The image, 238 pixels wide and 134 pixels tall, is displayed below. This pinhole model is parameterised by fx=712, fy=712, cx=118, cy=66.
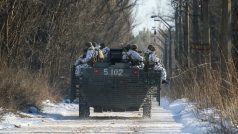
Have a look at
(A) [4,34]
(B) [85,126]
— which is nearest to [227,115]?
(B) [85,126]

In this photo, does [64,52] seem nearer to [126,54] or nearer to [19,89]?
[19,89]

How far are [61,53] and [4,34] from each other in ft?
34.3

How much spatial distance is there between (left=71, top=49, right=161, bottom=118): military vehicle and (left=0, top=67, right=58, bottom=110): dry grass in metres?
2.00

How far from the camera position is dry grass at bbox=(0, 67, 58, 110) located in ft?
66.6

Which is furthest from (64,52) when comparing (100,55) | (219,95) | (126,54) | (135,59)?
(219,95)

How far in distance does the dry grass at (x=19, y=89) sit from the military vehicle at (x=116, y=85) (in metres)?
2.00

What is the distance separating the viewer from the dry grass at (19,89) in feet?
66.6

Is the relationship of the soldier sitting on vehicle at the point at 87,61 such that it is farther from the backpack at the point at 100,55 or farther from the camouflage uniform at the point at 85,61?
the backpack at the point at 100,55

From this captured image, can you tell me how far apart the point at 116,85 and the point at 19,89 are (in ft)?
10.4

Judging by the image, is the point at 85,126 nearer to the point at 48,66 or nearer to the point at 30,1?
the point at 30,1

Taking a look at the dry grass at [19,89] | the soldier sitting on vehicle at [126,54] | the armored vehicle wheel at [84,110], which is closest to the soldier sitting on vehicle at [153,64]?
the soldier sitting on vehicle at [126,54]

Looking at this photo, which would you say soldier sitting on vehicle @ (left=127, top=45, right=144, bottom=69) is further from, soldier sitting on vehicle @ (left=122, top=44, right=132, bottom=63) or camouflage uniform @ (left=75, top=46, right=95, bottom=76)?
camouflage uniform @ (left=75, top=46, right=95, bottom=76)

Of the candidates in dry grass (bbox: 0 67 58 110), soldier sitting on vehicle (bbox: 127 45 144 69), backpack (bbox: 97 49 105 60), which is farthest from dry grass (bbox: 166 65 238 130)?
dry grass (bbox: 0 67 58 110)

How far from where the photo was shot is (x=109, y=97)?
21.0 meters
